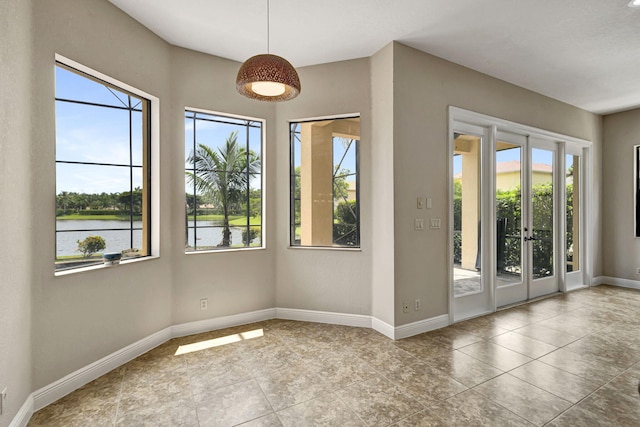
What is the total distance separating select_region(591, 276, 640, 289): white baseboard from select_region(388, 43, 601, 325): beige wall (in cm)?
390

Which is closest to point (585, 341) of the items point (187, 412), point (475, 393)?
point (475, 393)

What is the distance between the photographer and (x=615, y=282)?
A: 17.5 ft

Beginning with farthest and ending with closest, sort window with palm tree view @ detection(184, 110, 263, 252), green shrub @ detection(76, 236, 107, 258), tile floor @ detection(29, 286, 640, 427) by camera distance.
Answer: window with palm tree view @ detection(184, 110, 263, 252)
green shrub @ detection(76, 236, 107, 258)
tile floor @ detection(29, 286, 640, 427)

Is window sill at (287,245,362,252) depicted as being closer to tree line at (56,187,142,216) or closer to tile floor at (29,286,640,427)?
tile floor at (29,286,640,427)

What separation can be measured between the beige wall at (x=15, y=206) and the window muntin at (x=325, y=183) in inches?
92.2

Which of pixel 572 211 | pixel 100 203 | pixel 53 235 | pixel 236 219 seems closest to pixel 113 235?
pixel 100 203

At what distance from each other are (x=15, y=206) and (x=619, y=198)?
770 cm

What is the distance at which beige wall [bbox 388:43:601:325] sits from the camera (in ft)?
10.5

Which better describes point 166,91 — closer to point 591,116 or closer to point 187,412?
point 187,412

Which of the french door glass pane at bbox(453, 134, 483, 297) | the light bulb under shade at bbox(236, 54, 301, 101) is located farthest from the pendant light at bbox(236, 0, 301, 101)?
the french door glass pane at bbox(453, 134, 483, 297)

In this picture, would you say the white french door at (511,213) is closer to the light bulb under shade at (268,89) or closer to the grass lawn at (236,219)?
the light bulb under shade at (268,89)

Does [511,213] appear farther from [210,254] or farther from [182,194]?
[182,194]

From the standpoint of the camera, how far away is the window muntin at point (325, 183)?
3.63 meters

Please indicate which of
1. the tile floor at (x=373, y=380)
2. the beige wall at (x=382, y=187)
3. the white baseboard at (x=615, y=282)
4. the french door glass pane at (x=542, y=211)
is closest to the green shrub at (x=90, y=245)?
the tile floor at (x=373, y=380)
